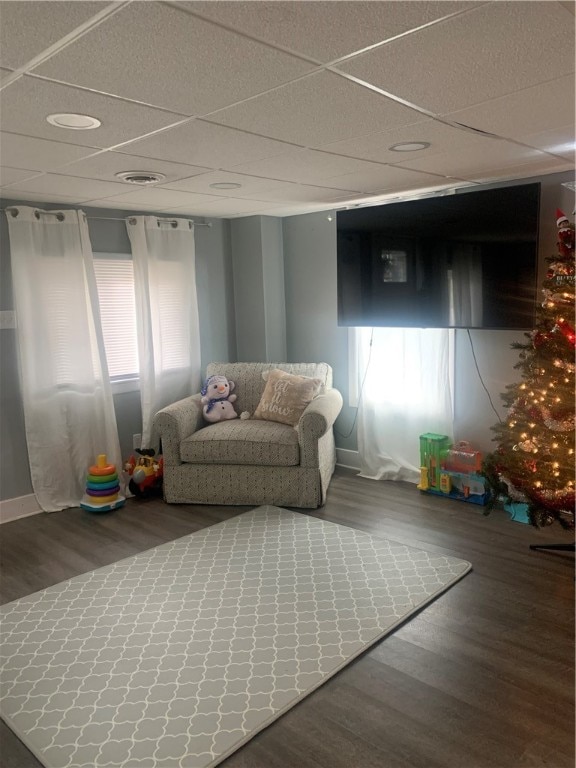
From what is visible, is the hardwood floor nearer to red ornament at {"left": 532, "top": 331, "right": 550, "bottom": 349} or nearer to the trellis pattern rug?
the trellis pattern rug

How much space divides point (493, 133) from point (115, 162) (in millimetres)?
1777

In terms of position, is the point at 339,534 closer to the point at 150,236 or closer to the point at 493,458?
the point at 493,458

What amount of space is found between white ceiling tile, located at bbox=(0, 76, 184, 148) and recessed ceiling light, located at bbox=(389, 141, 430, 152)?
1.06 m

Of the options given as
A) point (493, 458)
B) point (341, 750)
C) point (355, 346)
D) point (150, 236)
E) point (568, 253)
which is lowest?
point (341, 750)

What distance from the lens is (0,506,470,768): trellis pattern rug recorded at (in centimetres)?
212

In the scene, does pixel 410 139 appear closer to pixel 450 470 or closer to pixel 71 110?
pixel 71 110

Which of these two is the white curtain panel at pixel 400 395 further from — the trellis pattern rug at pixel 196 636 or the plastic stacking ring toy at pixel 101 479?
the plastic stacking ring toy at pixel 101 479

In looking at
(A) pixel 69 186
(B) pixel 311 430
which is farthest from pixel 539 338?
(A) pixel 69 186

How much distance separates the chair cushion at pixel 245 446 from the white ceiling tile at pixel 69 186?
1.75m

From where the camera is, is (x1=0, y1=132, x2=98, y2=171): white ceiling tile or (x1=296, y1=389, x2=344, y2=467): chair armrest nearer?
(x1=0, y1=132, x2=98, y2=171): white ceiling tile

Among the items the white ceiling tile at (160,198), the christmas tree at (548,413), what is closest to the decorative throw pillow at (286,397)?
the white ceiling tile at (160,198)

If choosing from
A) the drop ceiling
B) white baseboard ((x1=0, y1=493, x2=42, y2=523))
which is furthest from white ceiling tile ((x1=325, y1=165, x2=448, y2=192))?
white baseboard ((x1=0, y1=493, x2=42, y2=523))

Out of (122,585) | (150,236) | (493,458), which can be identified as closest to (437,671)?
(493,458)

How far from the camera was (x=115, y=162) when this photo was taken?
2957mm
